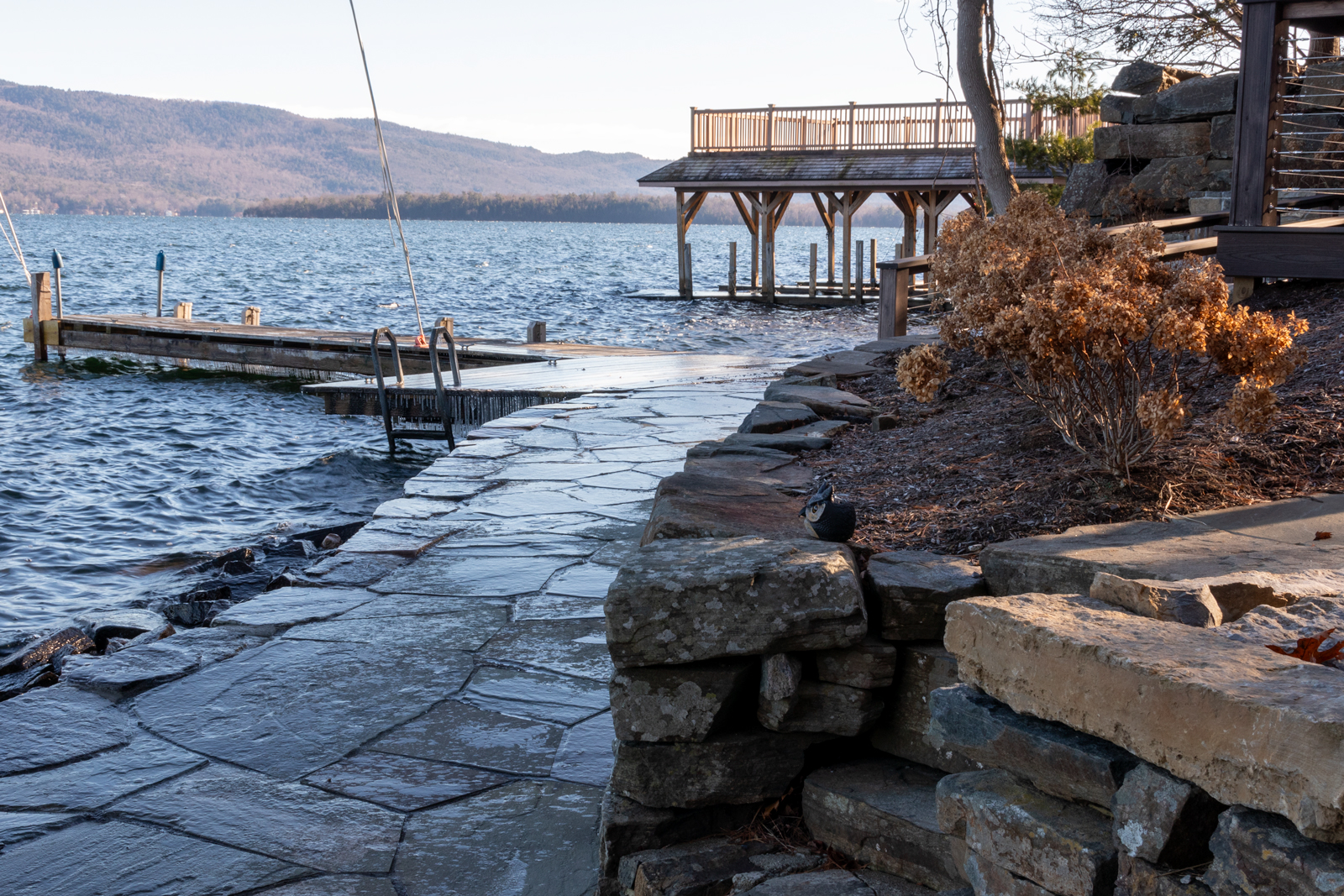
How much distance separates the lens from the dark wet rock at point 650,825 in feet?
7.70

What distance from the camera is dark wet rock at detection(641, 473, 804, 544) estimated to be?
289 centimetres

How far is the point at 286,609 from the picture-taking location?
4062 mm

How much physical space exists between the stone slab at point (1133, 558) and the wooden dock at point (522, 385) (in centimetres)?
710

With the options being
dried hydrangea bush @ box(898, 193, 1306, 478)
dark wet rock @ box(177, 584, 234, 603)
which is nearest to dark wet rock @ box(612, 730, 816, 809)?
dried hydrangea bush @ box(898, 193, 1306, 478)

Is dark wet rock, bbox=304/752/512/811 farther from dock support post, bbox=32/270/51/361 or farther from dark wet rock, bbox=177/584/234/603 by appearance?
dock support post, bbox=32/270/51/361

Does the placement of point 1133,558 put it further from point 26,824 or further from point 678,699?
point 26,824

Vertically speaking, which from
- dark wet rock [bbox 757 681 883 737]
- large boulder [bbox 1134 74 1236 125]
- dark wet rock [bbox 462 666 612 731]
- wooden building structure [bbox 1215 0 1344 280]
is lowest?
dark wet rock [bbox 462 666 612 731]

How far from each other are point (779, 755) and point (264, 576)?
5.21 metres

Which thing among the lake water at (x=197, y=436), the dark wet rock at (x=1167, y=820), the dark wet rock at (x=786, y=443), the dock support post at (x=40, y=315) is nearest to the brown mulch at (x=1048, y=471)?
the dark wet rock at (x=786, y=443)

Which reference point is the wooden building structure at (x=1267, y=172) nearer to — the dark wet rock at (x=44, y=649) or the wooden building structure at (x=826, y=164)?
the dark wet rock at (x=44, y=649)

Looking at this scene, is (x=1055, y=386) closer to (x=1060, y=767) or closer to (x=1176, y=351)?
(x=1176, y=351)

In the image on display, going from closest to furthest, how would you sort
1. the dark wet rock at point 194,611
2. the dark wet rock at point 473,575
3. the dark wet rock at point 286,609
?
the dark wet rock at point 286,609
the dark wet rock at point 473,575
the dark wet rock at point 194,611

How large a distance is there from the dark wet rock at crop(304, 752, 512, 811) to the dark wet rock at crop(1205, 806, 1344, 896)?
188cm

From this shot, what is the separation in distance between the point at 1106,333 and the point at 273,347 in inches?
602
